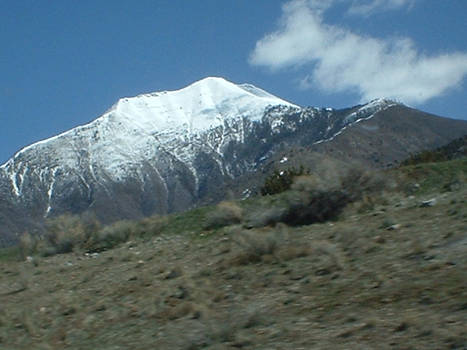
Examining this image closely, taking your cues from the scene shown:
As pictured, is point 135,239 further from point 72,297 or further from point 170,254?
point 72,297

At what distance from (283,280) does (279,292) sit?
66 cm

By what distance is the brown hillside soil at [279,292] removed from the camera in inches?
324

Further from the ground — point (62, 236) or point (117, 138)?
point (117, 138)

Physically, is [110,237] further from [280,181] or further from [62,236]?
[280,181]

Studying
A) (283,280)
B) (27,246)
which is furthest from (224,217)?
(283,280)

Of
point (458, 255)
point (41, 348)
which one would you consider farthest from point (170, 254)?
point (458, 255)

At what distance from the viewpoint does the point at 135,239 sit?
20.9 metres

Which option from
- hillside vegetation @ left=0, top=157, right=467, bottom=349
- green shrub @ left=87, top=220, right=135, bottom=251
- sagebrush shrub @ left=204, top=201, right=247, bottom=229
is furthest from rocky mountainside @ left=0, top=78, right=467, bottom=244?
hillside vegetation @ left=0, top=157, right=467, bottom=349

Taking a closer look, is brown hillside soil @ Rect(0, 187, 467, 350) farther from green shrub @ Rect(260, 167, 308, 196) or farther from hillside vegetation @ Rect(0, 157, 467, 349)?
green shrub @ Rect(260, 167, 308, 196)

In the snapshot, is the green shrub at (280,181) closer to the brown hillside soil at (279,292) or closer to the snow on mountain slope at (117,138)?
the brown hillside soil at (279,292)

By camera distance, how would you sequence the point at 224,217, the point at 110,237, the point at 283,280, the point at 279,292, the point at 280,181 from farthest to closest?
the point at 280,181, the point at 110,237, the point at 224,217, the point at 283,280, the point at 279,292

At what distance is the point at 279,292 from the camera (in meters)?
10.7

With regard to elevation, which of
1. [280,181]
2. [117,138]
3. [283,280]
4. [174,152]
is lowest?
[283,280]

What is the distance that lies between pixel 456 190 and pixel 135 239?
920 centimetres
